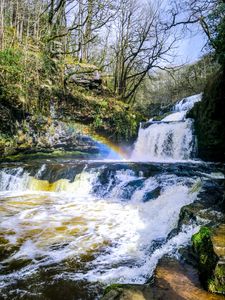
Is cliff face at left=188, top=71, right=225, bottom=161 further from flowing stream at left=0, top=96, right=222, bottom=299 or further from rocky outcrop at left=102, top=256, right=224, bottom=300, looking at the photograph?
rocky outcrop at left=102, top=256, right=224, bottom=300

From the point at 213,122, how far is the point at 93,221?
7604mm

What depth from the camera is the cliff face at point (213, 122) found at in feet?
36.9

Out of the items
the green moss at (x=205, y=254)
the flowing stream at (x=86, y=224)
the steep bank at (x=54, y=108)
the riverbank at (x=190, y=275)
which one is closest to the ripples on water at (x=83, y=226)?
the flowing stream at (x=86, y=224)

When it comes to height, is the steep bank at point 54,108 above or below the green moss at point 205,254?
above

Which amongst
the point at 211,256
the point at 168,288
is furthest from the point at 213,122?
the point at 168,288

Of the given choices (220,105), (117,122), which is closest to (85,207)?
(220,105)

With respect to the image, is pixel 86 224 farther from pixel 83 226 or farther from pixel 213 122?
pixel 213 122

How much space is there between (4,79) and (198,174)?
29.6 feet

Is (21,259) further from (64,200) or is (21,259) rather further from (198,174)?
(198,174)

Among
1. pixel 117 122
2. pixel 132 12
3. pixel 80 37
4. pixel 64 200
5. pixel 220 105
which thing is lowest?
pixel 64 200

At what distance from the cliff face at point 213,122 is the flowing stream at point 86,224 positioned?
2024 mm

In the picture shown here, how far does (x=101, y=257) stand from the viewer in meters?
4.59

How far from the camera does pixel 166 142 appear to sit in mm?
13781

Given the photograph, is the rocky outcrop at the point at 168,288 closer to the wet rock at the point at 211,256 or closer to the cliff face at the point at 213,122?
the wet rock at the point at 211,256
